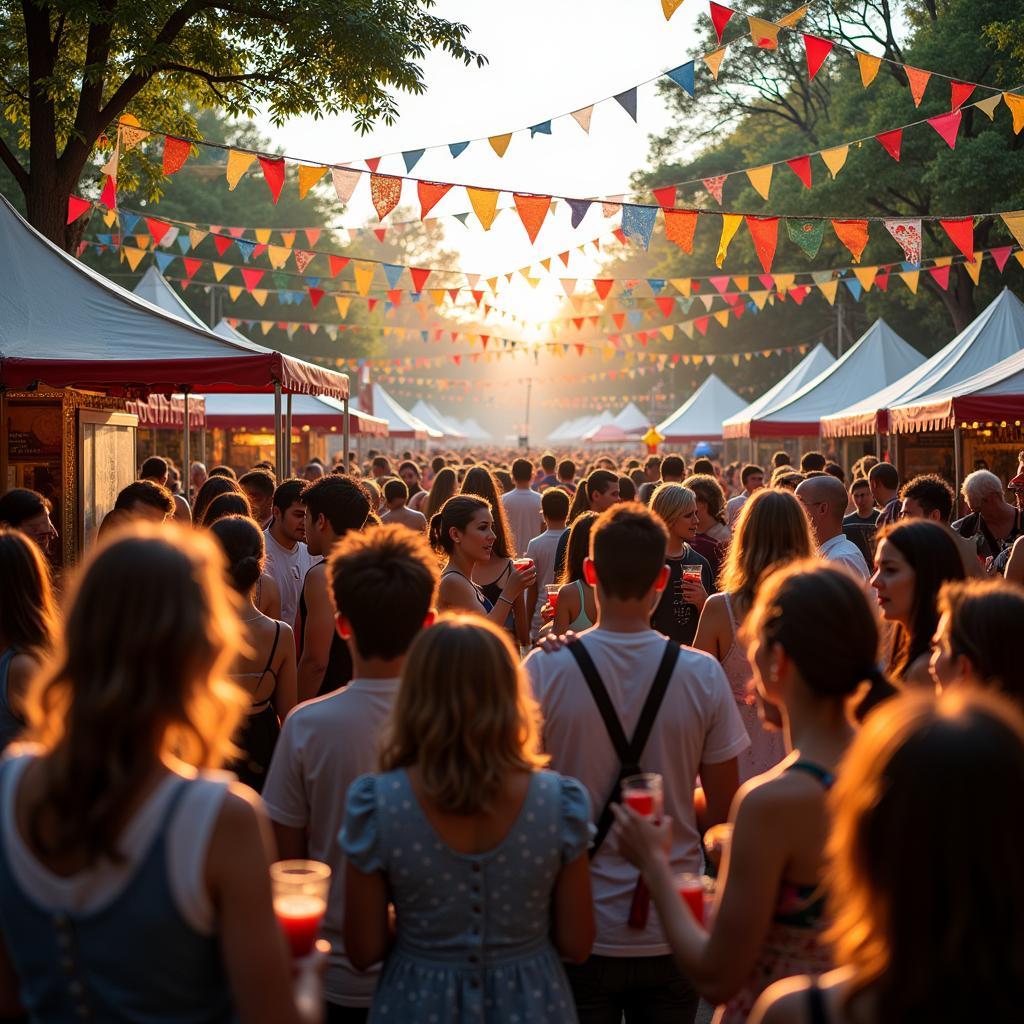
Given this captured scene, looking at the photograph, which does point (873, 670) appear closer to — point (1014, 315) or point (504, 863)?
point (504, 863)

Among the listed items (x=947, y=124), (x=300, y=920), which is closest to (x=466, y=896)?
(x=300, y=920)

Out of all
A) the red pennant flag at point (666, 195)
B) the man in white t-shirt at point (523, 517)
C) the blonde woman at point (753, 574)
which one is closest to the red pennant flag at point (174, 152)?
the man in white t-shirt at point (523, 517)

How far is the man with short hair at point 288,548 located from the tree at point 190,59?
7.07 meters

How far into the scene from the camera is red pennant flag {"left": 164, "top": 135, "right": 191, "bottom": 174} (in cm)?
1358

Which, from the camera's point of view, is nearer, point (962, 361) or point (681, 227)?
point (681, 227)

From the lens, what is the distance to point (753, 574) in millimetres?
4777

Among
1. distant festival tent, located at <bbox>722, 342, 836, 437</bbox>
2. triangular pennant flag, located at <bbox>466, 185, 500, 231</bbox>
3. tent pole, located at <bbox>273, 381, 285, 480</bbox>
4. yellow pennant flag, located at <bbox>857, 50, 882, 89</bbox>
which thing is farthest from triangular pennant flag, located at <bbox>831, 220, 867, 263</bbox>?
distant festival tent, located at <bbox>722, 342, 836, 437</bbox>

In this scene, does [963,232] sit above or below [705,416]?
above

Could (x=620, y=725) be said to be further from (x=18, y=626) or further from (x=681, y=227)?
(x=681, y=227)

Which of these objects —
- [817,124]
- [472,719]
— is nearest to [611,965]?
[472,719]

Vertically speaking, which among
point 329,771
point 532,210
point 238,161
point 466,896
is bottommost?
point 466,896

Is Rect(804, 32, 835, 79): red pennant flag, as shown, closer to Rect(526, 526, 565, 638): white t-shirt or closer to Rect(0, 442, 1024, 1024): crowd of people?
Rect(526, 526, 565, 638): white t-shirt

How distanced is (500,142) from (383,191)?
1546 millimetres

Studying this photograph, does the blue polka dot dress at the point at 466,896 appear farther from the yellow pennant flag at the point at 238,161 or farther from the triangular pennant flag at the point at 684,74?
the yellow pennant flag at the point at 238,161
